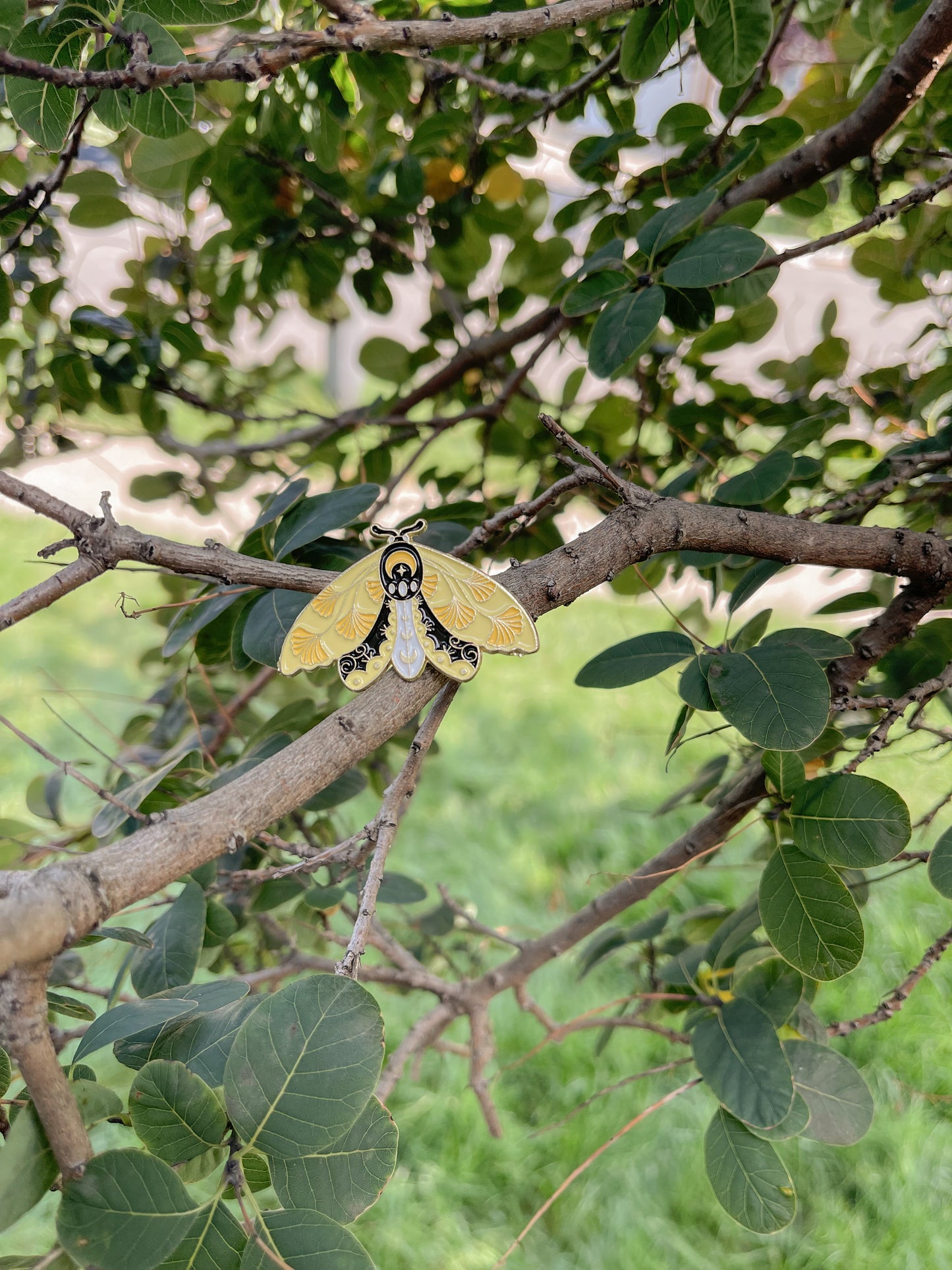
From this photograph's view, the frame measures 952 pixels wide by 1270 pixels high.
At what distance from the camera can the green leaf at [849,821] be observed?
0.53 metres

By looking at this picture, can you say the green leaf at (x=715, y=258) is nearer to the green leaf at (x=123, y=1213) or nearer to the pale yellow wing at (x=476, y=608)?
the pale yellow wing at (x=476, y=608)

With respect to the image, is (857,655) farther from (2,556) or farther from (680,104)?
(2,556)

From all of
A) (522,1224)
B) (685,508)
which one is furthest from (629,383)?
A: (522,1224)

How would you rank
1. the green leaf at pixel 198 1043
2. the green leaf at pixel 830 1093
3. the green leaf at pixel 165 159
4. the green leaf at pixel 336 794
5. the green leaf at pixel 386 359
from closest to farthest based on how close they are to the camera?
the green leaf at pixel 198 1043 → the green leaf at pixel 830 1093 → the green leaf at pixel 336 794 → the green leaf at pixel 165 159 → the green leaf at pixel 386 359

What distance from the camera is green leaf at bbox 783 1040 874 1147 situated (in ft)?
2.07

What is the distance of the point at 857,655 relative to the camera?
657 millimetres

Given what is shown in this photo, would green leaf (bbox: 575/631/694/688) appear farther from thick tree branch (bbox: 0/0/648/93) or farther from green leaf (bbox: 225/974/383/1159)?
thick tree branch (bbox: 0/0/648/93)

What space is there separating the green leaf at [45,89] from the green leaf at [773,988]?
2.47 ft

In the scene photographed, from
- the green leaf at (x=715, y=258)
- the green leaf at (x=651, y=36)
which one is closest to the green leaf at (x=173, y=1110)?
the green leaf at (x=715, y=258)

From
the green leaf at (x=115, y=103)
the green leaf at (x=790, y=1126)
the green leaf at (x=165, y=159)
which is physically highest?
the green leaf at (x=165, y=159)

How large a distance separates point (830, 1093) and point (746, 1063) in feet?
0.28

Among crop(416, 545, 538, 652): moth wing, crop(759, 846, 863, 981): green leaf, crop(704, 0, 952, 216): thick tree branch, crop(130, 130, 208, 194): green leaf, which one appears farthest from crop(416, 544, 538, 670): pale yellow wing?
crop(130, 130, 208, 194): green leaf

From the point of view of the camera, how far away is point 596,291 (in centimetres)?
68

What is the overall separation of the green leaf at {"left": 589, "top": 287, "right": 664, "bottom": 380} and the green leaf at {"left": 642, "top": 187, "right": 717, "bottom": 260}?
33 millimetres
